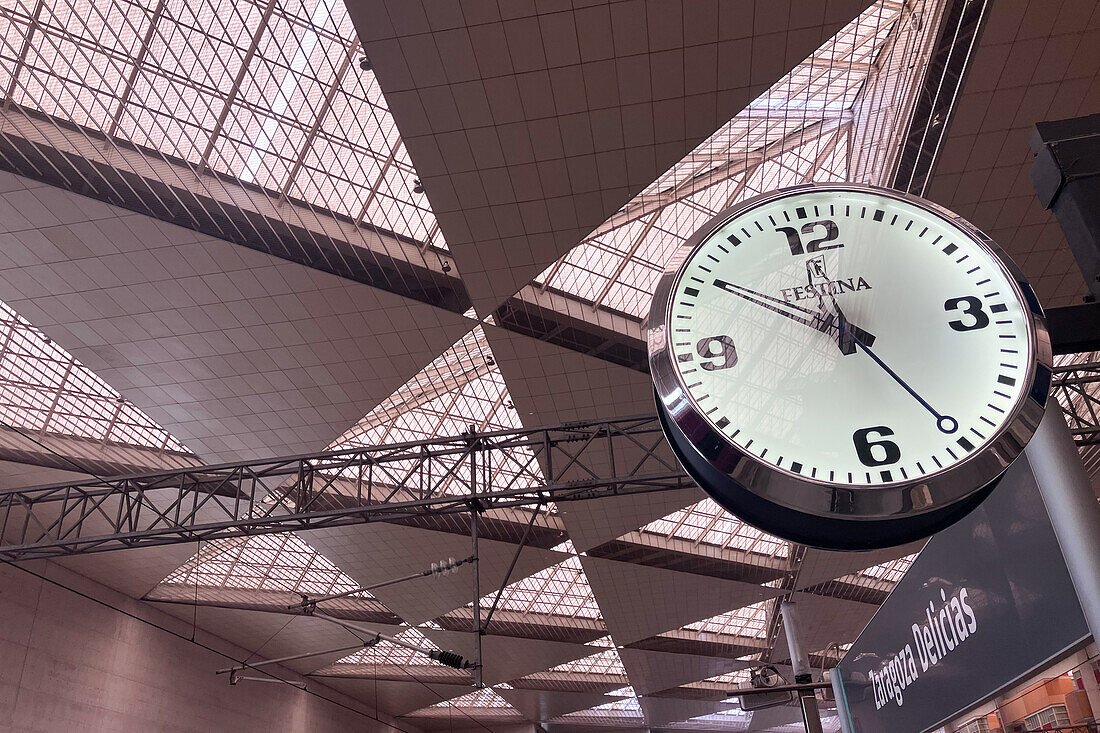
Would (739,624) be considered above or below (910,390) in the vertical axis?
above

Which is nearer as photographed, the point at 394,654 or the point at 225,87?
the point at 225,87

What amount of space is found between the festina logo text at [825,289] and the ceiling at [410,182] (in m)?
9.06

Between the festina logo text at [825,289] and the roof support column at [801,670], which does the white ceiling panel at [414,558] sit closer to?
the roof support column at [801,670]

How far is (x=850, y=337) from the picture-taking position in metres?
2.13

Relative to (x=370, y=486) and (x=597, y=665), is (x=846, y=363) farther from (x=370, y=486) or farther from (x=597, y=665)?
(x=597, y=665)

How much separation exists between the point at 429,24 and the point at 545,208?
11.2 ft

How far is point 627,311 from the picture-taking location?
16.2 metres

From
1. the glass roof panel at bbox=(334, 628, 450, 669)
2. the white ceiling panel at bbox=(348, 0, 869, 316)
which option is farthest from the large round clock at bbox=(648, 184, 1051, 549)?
the glass roof panel at bbox=(334, 628, 450, 669)

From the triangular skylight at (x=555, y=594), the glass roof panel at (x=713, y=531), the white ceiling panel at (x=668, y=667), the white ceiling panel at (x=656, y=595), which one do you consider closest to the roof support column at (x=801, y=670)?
the white ceiling panel at (x=656, y=595)

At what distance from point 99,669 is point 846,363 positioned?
28.1 m

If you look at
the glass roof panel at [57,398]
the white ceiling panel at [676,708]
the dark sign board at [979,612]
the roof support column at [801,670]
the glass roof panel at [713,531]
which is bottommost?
the dark sign board at [979,612]

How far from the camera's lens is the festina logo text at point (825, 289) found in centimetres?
221


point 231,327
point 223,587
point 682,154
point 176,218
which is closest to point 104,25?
point 176,218

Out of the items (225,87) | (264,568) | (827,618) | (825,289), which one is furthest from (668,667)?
(825,289)
